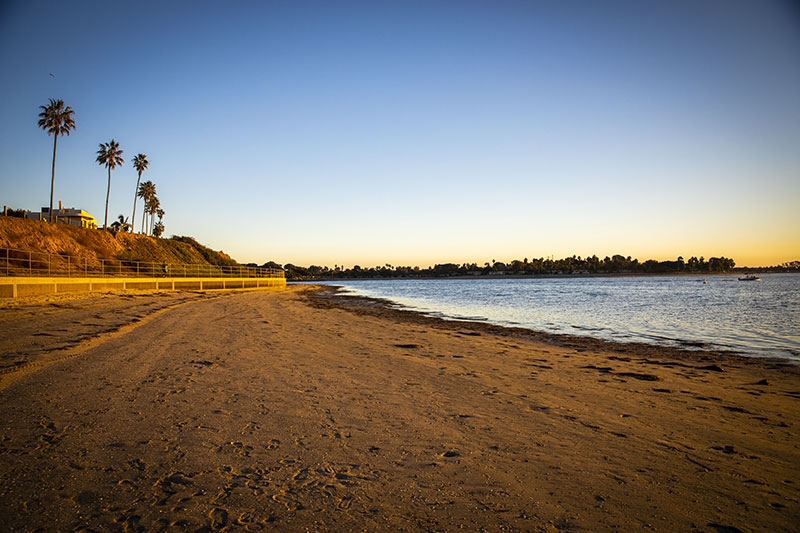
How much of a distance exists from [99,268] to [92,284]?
14.7 meters

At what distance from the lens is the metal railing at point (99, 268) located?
25820 millimetres

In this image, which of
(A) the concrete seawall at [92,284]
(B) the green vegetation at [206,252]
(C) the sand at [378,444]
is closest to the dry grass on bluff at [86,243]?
(A) the concrete seawall at [92,284]

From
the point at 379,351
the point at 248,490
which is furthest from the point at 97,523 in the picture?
the point at 379,351

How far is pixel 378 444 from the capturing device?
4.45 metres

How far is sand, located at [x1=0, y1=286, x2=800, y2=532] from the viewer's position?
3152 mm

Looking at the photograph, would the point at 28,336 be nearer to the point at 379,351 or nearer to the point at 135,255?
the point at 379,351

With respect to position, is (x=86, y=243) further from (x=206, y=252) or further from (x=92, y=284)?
(x=206, y=252)

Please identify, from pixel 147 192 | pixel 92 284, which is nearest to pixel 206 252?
pixel 147 192

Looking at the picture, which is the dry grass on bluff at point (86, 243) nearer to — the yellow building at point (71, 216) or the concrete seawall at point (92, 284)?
the concrete seawall at point (92, 284)

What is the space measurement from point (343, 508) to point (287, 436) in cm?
159

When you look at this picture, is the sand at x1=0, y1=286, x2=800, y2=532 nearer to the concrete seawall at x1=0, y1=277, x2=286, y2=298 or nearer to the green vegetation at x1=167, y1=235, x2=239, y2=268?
the concrete seawall at x1=0, y1=277, x2=286, y2=298

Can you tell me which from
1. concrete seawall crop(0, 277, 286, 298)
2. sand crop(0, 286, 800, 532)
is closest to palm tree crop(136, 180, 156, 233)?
concrete seawall crop(0, 277, 286, 298)

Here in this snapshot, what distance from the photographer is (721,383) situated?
803 cm

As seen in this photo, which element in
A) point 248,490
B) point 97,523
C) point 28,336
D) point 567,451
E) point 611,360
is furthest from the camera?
point 611,360
